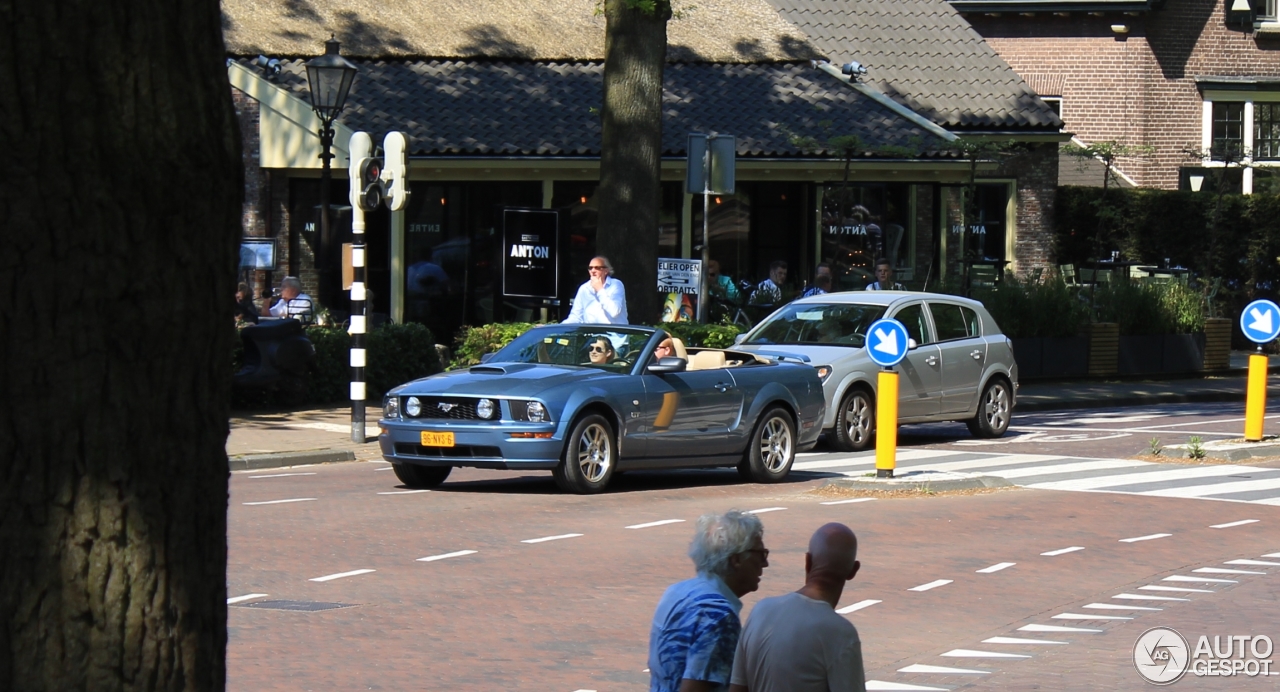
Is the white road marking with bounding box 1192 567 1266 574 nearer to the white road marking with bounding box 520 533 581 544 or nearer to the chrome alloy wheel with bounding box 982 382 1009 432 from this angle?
the white road marking with bounding box 520 533 581 544

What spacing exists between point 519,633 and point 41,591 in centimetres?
557

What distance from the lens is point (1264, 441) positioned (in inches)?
728

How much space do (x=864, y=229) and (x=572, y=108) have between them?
584cm

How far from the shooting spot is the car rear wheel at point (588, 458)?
1400 cm

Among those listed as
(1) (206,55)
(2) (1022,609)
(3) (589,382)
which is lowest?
(2) (1022,609)

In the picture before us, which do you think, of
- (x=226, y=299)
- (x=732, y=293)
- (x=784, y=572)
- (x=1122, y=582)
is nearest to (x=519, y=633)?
(x=784, y=572)

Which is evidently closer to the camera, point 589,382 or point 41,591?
point 41,591

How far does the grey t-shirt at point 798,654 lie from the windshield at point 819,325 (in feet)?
47.5

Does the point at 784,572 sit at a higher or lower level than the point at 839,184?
lower

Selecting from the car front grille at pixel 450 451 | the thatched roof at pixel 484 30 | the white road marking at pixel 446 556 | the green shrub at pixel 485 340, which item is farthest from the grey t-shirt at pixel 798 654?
the thatched roof at pixel 484 30

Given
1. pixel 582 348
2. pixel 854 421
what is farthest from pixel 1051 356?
pixel 582 348

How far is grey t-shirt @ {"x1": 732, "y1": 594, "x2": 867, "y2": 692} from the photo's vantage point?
14.8 ft

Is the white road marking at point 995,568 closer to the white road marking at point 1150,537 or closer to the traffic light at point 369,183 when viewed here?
the white road marking at point 1150,537

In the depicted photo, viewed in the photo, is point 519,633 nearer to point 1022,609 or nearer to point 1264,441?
point 1022,609
